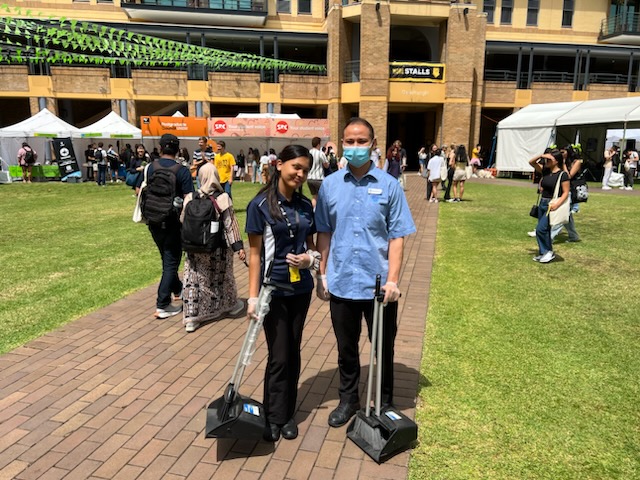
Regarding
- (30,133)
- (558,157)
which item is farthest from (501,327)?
(30,133)

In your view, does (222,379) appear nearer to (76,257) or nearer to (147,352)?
(147,352)

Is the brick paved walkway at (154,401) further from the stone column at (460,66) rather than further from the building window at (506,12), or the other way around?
the building window at (506,12)

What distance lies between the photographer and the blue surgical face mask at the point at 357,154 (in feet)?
9.68

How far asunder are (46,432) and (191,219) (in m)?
2.26

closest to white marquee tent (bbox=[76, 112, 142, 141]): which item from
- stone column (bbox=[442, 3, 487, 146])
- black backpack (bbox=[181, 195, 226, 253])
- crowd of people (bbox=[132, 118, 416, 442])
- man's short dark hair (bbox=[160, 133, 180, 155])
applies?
stone column (bbox=[442, 3, 487, 146])

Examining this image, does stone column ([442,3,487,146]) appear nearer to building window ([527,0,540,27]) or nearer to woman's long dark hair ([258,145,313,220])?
building window ([527,0,540,27])

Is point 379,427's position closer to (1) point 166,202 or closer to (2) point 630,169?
(1) point 166,202

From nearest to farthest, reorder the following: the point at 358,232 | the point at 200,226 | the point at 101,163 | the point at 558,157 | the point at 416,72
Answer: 1. the point at 358,232
2. the point at 200,226
3. the point at 558,157
4. the point at 101,163
5. the point at 416,72

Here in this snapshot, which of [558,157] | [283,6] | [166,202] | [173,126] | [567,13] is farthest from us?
[567,13]

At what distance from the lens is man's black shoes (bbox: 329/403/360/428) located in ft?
11.0

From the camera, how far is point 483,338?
480 centimetres

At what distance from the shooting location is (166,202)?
4.98 m

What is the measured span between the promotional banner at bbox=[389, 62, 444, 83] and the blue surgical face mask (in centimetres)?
2703

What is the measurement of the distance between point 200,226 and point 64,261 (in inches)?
178
